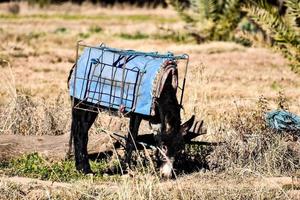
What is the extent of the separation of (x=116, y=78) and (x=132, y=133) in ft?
2.20

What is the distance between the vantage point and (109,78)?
9.89m

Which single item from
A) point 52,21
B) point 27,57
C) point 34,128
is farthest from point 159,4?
point 34,128

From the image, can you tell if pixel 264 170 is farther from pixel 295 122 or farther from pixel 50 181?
pixel 50 181

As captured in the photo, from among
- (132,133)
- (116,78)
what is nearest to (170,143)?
(132,133)

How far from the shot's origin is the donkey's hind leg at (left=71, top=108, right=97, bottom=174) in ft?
34.2

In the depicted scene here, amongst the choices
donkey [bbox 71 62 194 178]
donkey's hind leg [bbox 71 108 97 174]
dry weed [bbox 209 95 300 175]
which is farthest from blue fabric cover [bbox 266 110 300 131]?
donkey's hind leg [bbox 71 108 97 174]

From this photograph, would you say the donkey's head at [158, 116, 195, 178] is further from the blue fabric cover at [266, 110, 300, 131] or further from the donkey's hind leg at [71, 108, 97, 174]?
the blue fabric cover at [266, 110, 300, 131]

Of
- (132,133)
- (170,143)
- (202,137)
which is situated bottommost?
(202,137)

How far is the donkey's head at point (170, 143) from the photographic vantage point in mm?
9977

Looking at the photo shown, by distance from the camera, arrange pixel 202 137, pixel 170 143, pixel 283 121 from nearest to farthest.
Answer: pixel 170 143 → pixel 283 121 → pixel 202 137

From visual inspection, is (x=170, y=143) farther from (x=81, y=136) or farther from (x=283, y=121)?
(x=283, y=121)

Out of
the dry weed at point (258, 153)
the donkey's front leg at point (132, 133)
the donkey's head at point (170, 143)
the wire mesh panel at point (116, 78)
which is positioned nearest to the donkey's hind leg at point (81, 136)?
the wire mesh panel at point (116, 78)

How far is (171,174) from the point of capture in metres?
10.0

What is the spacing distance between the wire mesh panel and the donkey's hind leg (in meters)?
0.29
